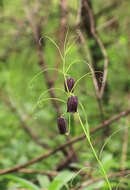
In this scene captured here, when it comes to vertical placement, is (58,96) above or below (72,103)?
below

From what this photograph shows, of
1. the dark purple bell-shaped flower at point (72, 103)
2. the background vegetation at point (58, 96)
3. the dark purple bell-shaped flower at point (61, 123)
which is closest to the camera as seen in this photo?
the dark purple bell-shaped flower at point (72, 103)

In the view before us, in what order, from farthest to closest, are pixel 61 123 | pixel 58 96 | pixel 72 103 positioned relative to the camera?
pixel 58 96
pixel 61 123
pixel 72 103

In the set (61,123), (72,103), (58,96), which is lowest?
(58,96)

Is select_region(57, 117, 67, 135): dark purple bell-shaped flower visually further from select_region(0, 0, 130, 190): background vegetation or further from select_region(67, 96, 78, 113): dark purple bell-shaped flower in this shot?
select_region(0, 0, 130, 190): background vegetation

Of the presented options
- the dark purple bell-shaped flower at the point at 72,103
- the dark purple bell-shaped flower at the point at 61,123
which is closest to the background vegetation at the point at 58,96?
the dark purple bell-shaped flower at the point at 61,123

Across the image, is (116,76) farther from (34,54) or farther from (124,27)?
(34,54)

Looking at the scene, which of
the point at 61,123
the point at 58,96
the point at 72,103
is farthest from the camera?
the point at 58,96

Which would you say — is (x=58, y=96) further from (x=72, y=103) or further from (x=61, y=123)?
(x=72, y=103)

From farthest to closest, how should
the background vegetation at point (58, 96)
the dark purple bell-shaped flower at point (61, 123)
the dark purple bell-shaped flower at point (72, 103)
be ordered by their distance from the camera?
the background vegetation at point (58, 96) < the dark purple bell-shaped flower at point (61, 123) < the dark purple bell-shaped flower at point (72, 103)

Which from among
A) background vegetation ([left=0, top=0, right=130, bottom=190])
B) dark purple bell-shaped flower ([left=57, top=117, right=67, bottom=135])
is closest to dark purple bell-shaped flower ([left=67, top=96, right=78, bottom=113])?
dark purple bell-shaped flower ([left=57, top=117, right=67, bottom=135])

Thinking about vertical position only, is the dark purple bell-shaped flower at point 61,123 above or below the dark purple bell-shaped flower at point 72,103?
below

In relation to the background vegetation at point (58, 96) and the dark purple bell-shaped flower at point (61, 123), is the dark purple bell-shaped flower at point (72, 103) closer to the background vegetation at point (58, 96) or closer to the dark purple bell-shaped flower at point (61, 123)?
the dark purple bell-shaped flower at point (61, 123)

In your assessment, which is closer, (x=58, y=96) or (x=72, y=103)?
(x=72, y=103)

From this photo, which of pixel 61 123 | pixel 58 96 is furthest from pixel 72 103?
pixel 58 96
